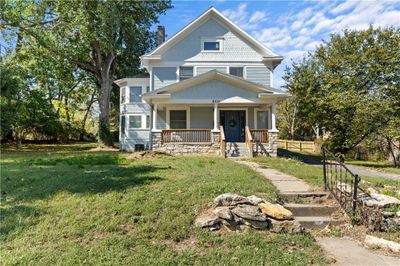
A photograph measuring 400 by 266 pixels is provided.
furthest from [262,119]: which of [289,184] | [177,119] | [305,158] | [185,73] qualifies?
[289,184]

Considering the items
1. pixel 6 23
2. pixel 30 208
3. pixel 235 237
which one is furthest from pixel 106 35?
pixel 235 237

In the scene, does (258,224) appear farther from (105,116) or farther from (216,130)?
(105,116)

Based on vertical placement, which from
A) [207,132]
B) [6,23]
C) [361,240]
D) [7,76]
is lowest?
[361,240]

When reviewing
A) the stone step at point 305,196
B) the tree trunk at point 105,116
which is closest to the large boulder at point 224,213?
Answer: the stone step at point 305,196

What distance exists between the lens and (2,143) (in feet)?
79.0

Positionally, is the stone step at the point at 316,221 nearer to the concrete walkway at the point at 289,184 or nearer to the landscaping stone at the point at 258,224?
the landscaping stone at the point at 258,224

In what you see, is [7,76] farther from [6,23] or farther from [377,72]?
[377,72]

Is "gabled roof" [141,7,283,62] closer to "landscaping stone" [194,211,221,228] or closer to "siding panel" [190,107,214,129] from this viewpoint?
"siding panel" [190,107,214,129]

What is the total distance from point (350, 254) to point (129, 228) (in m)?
3.40

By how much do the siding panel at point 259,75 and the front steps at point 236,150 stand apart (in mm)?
5061

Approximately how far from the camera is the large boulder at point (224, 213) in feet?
15.1

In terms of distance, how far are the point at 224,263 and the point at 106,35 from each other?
20020 mm

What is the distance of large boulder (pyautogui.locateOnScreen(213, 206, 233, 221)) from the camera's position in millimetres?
4613

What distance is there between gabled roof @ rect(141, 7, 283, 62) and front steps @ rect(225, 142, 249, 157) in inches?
249
